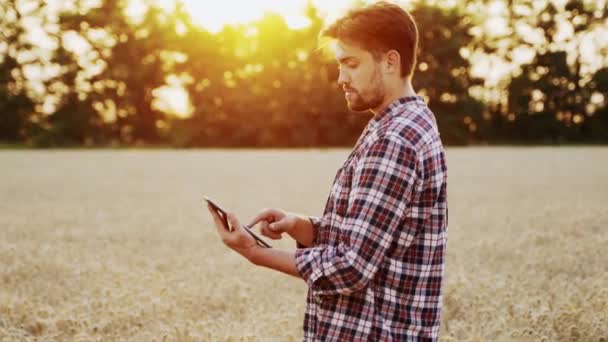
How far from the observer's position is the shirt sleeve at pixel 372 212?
1.95 m

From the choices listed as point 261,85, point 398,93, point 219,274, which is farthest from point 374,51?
point 261,85

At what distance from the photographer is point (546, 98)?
2071 inches

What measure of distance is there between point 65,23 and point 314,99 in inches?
874

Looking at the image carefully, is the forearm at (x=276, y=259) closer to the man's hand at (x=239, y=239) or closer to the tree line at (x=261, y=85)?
the man's hand at (x=239, y=239)

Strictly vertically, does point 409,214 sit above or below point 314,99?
below

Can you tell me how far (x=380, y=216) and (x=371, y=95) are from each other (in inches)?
17.1

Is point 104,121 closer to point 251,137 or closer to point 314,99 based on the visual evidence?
point 251,137

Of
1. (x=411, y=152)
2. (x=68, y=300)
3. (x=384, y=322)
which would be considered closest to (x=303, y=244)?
(x=384, y=322)

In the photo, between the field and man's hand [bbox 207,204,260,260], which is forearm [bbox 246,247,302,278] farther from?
the field

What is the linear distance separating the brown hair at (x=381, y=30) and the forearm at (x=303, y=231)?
74cm

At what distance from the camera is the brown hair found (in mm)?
2043

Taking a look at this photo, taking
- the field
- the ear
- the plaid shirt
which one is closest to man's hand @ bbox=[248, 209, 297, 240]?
the plaid shirt

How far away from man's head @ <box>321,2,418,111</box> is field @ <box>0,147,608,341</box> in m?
2.22

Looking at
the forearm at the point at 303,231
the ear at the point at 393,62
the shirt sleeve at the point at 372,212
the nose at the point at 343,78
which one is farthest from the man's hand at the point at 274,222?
the ear at the point at 393,62
